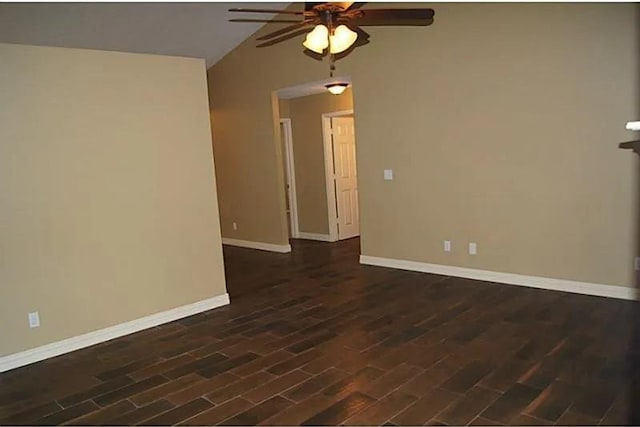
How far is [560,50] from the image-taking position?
4.22m

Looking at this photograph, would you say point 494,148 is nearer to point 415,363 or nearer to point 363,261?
point 363,261

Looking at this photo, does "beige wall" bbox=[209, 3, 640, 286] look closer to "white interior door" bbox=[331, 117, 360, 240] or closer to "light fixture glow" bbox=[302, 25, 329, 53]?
"white interior door" bbox=[331, 117, 360, 240]

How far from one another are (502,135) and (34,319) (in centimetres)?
437

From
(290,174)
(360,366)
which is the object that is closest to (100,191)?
(360,366)

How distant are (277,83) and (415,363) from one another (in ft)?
15.1

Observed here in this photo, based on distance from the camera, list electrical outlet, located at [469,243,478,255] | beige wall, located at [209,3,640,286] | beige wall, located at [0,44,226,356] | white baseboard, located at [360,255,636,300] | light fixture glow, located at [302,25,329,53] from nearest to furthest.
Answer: beige wall, located at [0,44,226,356] → light fixture glow, located at [302,25,329,53] → beige wall, located at [209,3,640,286] → white baseboard, located at [360,255,636,300] → electrical outlet, located at [469,243,478,255]

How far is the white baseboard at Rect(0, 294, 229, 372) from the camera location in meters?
3.48

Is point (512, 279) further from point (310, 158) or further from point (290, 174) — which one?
point (290, 174)

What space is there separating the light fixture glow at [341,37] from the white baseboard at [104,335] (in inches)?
101

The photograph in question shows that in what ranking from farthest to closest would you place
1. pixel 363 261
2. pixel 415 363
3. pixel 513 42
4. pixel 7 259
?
1. pixel 363 261
2. pixel 513 42
3. pixel 7 259
4. pixel 415 363

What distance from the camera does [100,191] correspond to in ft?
12.6

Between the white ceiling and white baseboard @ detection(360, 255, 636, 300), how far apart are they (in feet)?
11.5

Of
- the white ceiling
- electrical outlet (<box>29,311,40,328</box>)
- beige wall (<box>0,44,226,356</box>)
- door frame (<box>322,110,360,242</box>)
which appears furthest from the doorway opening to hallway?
electrical outlet (<box>29,311,40,328</box>)

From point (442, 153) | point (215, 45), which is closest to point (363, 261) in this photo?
point (442, 153)
